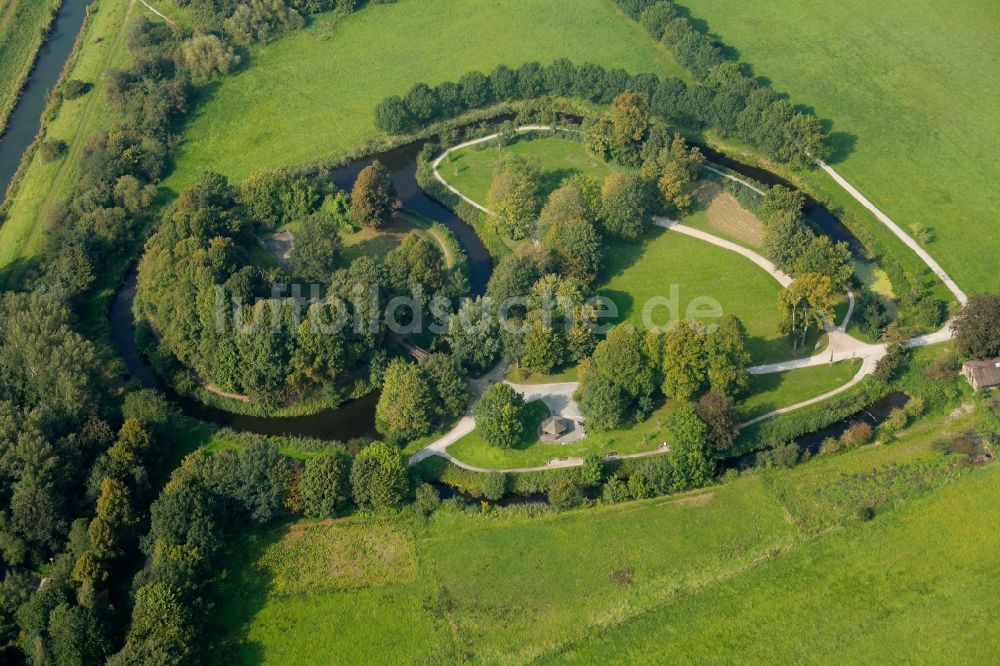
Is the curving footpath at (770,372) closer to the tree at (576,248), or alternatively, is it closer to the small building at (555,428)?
the small building at (555,428)

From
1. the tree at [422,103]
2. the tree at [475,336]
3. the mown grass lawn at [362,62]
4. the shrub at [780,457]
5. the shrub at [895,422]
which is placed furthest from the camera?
the mown grass lawn at [362,62]

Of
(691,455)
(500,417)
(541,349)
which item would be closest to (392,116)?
(541,349)

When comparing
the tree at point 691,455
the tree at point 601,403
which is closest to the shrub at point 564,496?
the tree at point 601,403

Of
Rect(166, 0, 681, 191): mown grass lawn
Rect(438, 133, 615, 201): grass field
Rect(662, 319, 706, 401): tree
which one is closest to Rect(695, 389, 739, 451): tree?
→ Rect(662, 319, 706, 401): tree

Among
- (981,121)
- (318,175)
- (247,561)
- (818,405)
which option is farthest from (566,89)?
(247,561)

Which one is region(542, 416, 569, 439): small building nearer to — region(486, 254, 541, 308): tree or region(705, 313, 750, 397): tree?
region(705, 313, 750, 397): tree

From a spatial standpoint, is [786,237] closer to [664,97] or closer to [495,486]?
[664,97]
